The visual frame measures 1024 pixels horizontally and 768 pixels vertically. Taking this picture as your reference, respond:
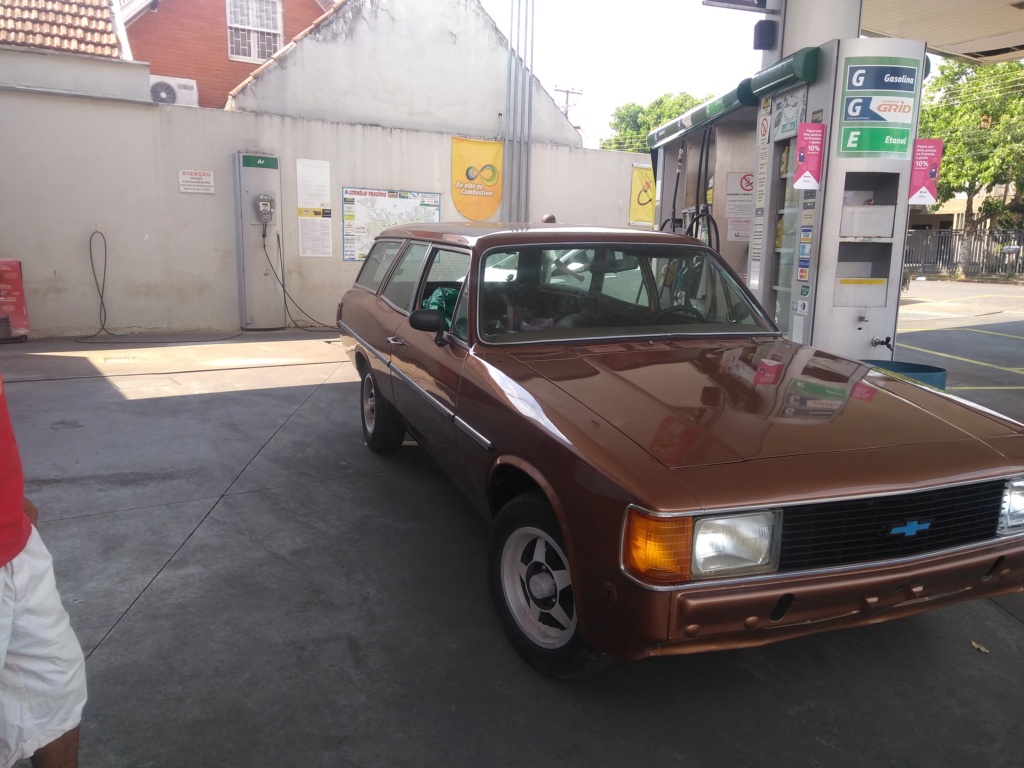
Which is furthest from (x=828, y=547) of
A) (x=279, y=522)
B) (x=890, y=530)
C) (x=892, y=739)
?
(x=279, y=522)

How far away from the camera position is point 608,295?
393 centimetres

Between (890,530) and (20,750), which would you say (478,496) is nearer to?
(890,530)

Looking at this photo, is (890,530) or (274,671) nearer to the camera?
(890,530)

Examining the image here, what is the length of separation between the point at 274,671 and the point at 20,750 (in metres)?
1.08

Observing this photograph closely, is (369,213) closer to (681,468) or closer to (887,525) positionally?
(681,468)

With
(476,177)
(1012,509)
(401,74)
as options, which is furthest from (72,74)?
(1012,509)

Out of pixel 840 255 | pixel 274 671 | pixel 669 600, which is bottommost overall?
pixel 274 671

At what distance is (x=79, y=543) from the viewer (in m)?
3.93

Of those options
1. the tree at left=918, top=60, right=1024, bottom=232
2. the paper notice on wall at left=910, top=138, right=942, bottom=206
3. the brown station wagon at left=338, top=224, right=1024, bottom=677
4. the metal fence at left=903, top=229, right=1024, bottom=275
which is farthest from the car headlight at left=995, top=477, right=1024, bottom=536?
the tree at left=918, top=60, right=1024, bottom=232

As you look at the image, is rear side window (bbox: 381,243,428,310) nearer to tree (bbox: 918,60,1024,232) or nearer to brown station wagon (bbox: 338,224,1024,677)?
brown station wagon (bbox: 338,224,1024,677)

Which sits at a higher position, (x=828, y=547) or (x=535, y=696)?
(x=828, y=547)

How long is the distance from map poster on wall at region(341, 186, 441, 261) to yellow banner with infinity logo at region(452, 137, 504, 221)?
73 centimetres

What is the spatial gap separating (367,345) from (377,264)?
2.46ft

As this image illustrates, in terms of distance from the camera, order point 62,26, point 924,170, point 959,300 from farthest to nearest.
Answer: point 959,300, point 62,26, point 924,170
